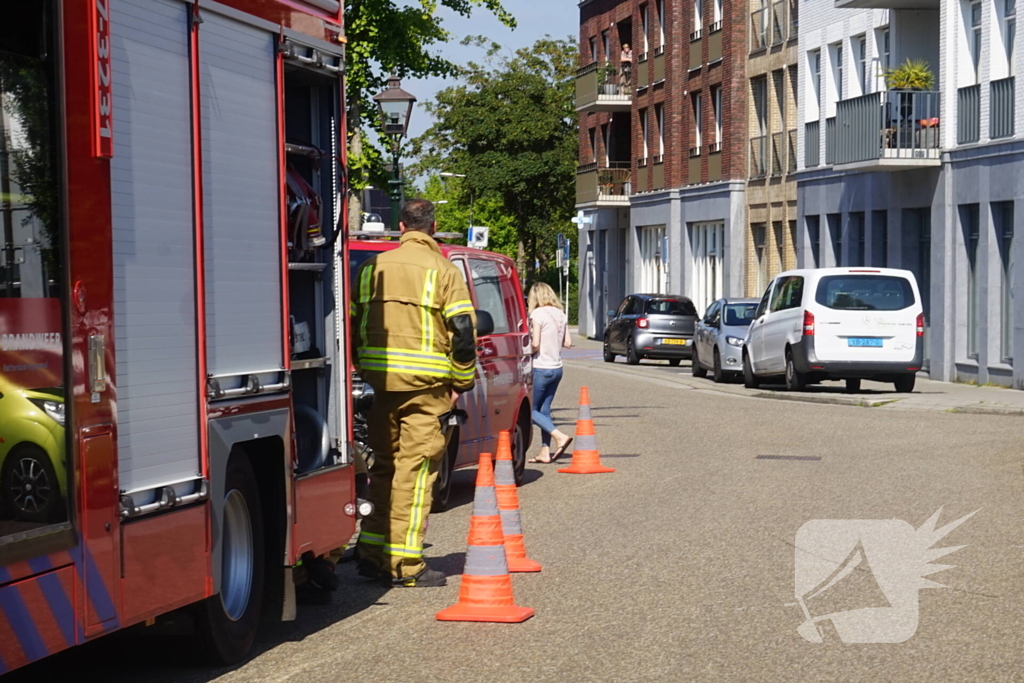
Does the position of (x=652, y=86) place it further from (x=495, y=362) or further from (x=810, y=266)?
(x=495, y=362)

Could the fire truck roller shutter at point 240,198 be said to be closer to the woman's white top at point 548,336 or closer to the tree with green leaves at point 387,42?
the woman's white top at point 548,336

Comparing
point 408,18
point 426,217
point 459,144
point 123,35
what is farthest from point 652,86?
point 123,35

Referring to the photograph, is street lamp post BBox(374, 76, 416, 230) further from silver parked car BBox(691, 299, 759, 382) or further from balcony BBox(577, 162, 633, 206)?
balcony BBox(577, 162, 633, 206)

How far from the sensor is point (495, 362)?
1341cm

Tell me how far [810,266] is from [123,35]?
1407 inches

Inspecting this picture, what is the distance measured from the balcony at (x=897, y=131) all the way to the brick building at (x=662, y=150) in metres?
11.5

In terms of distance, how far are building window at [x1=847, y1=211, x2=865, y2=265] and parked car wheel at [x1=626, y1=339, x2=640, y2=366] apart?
4927 mm

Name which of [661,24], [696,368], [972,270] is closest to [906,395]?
[972,270]

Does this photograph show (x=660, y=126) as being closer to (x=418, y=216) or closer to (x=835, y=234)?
(x=835, y=234)

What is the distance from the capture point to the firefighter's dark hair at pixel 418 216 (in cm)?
958

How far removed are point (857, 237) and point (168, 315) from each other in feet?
107

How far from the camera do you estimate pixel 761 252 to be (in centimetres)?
4612

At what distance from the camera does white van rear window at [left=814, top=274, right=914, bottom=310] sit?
87.5 feet

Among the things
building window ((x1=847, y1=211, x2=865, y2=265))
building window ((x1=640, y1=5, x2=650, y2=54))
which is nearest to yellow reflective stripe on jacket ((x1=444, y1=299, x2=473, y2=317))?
building window ((x1=847, y1=211, x2=865, y2=265))
